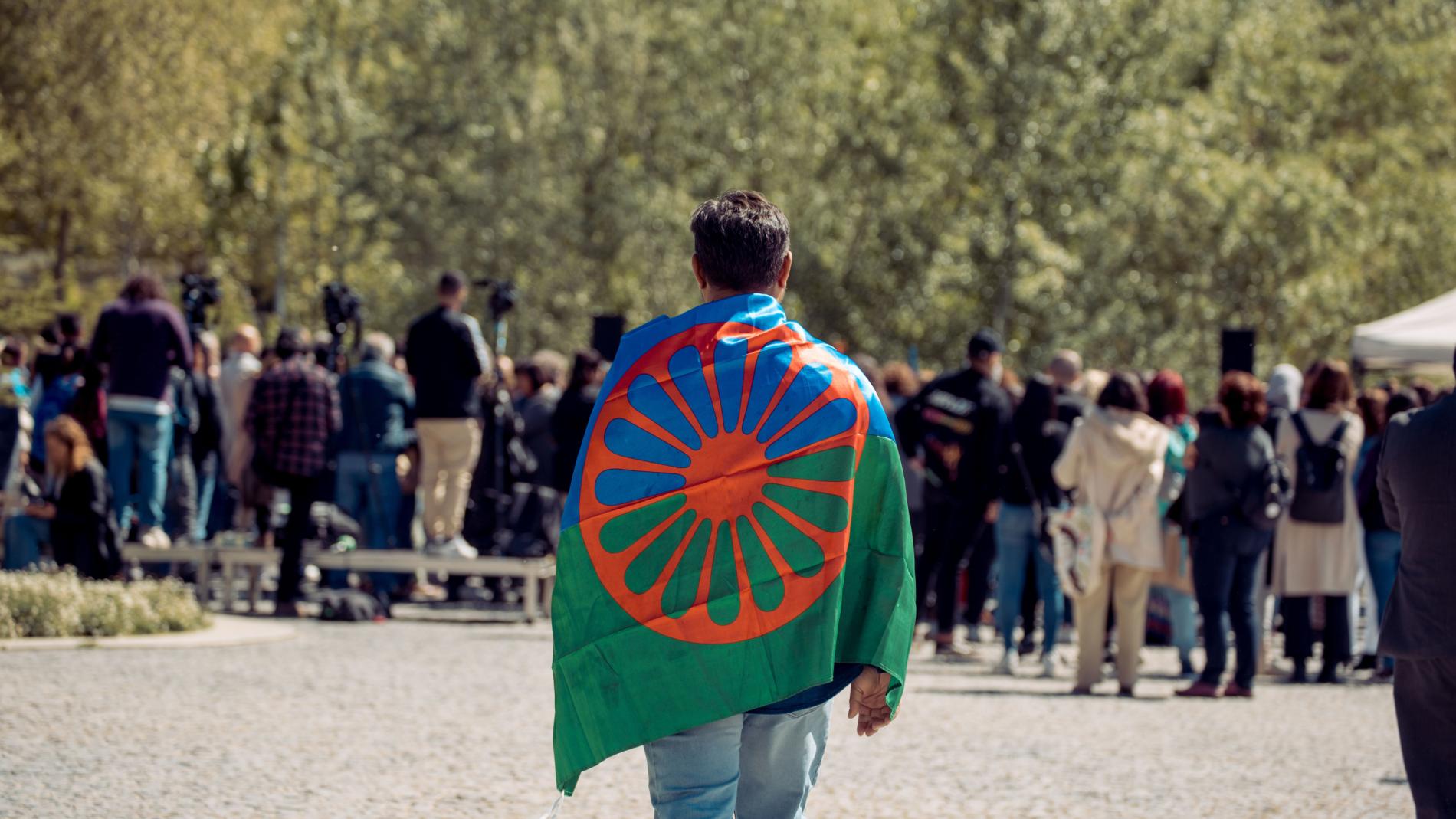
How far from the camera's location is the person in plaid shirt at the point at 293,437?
13742 millimetres

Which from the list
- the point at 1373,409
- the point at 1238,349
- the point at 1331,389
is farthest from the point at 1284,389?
the point at 1238,349

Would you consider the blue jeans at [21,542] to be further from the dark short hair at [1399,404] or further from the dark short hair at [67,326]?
the dark short hair at [1399,404]

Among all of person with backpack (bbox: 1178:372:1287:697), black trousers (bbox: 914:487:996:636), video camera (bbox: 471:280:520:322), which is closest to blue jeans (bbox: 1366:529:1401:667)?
person with backpack (bbox: 1178:372:1287:697)

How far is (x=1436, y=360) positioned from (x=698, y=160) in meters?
26.5

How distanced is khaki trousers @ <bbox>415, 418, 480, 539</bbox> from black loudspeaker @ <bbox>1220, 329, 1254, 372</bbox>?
6074 millimetres

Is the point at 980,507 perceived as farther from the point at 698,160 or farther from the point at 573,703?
the point at 698,160

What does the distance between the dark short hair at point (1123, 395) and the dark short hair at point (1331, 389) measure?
1775 millimetres

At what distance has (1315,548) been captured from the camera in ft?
42.1

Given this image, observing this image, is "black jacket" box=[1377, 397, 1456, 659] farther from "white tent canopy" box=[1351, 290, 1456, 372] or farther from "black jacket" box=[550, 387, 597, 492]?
"white tent canopy" box=[1351, 290, 1456, 372]

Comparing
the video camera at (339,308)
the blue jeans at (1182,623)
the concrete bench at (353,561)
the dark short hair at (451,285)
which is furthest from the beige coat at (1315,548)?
the video camera at (339,308)

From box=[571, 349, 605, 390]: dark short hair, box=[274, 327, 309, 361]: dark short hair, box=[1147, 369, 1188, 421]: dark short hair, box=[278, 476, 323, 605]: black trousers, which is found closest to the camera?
box=[1147, 369, 1188, 421]: dark short hair

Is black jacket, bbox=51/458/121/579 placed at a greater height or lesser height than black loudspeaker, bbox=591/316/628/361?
lesser

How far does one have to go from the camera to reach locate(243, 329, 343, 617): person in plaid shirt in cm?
1374

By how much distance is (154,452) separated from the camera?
14.5 meters
